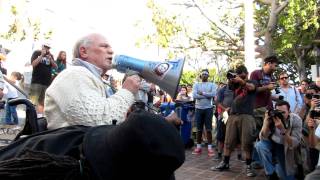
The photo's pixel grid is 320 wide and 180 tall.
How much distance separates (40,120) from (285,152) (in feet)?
14.1

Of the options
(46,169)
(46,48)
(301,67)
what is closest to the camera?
(46,169)

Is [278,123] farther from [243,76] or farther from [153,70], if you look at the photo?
[153,70]

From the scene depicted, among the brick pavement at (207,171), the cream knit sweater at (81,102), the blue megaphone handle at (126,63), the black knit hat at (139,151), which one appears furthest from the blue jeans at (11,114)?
the black knit hat at (139,151)

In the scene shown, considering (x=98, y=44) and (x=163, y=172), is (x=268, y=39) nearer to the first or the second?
(x=98, y=44)

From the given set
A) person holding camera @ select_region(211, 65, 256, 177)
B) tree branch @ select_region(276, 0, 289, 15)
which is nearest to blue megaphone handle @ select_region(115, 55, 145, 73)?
person holding camera @ select_region(211, 65, 256, 177)

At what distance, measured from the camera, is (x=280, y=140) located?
6.07 metres

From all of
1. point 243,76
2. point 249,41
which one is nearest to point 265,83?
point 243,76

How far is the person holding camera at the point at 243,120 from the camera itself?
668 cm

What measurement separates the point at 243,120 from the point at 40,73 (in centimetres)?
368

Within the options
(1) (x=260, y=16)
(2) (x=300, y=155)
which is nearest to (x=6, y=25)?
(1) (x=260, y=16)

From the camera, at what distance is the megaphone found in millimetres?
2600

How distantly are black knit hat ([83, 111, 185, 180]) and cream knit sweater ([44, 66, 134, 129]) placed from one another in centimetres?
84

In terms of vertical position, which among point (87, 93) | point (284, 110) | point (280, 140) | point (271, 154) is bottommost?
point (271, 154)

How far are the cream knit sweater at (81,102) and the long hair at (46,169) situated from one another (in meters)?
0.77
